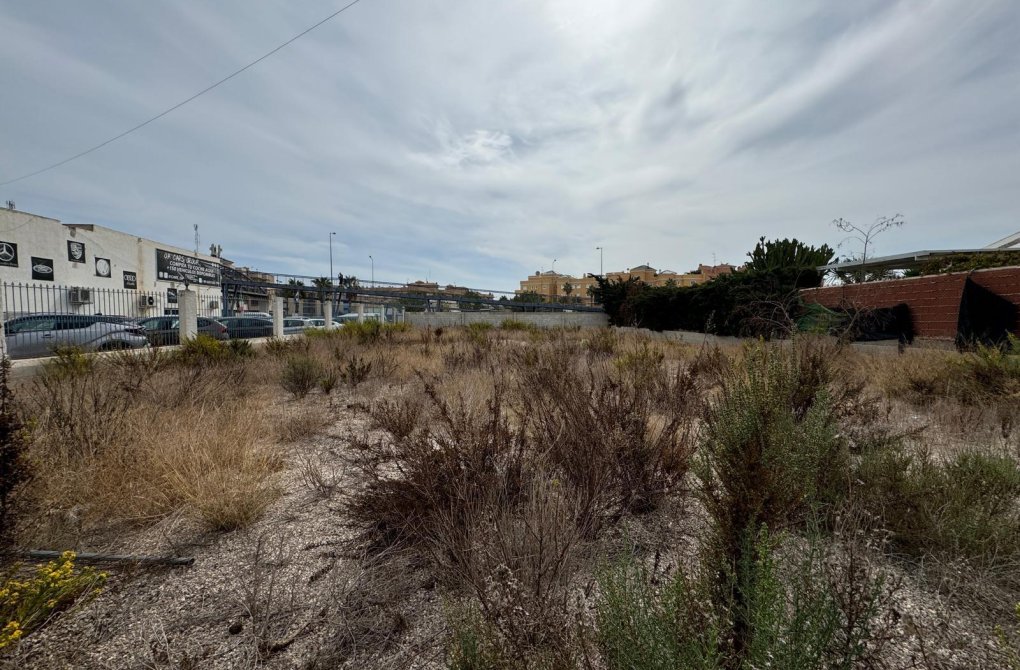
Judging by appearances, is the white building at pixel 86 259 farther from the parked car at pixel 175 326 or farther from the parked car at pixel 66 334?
the parked car at pixel 66 334

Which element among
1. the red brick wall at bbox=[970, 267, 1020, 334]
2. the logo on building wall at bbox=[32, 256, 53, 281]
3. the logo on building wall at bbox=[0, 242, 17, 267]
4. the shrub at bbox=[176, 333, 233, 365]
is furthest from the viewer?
the logo on building wall at bbox=[32, 256, 53, 281]

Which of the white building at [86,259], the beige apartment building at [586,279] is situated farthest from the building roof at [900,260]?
the beige apartment building at [586,279]

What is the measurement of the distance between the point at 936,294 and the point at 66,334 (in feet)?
65.8

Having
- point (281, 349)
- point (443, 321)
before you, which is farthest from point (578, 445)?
point (443, 321)

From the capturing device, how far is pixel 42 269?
22125 millimetres

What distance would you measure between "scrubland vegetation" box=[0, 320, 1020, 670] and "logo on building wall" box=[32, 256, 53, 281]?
28802mm

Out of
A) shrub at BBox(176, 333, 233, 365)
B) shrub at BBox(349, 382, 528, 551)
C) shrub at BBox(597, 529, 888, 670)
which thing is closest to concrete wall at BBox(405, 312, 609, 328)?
shrub at BBox(176, 333, 233, 365)

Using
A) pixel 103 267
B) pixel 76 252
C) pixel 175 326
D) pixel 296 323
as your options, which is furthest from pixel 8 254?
pixel 175 326

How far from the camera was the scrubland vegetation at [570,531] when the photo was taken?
1.25 m

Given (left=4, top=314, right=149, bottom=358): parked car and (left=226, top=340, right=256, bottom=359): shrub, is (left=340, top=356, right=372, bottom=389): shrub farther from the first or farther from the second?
(left=4, top=314, right=149, bottom=358): parked car

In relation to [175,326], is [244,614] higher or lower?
lower

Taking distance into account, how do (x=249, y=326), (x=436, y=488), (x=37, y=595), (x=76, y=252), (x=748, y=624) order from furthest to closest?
(x=76, y=252) < (x=249, y=326) < (x=436, y=488) < (x=37, y=595) < (x=748, y=624)

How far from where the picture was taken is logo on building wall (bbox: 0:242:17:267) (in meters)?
20.1

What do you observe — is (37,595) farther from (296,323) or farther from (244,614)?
(296,323)
